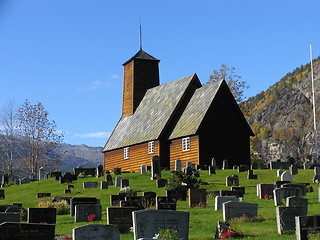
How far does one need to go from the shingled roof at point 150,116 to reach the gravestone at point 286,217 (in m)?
34.0

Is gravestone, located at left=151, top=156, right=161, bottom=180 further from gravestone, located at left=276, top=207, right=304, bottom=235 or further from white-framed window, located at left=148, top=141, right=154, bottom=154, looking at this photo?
gravestone, located at left=276, top=207, right=304, bottom=235

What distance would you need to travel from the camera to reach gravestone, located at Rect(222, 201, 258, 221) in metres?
20.6

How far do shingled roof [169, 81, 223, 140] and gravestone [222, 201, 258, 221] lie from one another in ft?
90.9

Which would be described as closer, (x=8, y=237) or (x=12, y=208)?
(x=8, y=237)

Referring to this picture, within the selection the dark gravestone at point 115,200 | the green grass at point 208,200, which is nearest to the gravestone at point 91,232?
the green grass at point 208,200

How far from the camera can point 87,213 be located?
22.8 metres

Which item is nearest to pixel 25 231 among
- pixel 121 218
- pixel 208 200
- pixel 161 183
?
pixel 121 218

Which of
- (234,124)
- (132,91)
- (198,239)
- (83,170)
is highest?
(132,91)

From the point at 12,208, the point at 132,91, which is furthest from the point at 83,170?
the point at 12,208

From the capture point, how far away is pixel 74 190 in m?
37.6

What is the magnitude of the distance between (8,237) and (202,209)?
11359 millimetres

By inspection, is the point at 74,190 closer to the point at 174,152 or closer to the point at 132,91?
the point at 174,152

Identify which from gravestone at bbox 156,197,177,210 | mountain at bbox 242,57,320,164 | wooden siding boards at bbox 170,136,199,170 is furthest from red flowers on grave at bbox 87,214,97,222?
mountain at bbox 242,57,320,164

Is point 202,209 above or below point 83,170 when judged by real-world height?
below
